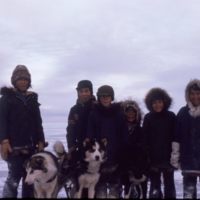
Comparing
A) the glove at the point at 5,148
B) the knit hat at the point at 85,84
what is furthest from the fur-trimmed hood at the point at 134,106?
the glove at the point at 5,148

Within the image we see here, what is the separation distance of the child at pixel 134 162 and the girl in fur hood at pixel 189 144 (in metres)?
0.56

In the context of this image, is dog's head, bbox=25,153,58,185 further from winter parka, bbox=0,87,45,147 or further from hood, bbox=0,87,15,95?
hood, bbox=0,87,15,95

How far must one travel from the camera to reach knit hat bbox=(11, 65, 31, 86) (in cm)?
721

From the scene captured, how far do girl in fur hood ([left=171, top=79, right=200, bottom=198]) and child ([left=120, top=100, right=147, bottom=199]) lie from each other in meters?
0.56

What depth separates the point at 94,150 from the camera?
23.4ft

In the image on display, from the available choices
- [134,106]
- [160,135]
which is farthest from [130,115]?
[160,135]

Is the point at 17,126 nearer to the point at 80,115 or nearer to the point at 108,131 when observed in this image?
the point at 80,115

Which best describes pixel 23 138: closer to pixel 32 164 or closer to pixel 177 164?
pixel 32 164

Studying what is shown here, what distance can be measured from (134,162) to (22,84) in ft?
7.40

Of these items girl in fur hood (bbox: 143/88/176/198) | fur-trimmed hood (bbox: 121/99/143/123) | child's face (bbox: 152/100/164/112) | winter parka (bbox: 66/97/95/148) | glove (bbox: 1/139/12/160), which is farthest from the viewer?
fur-trimmed hood (bbox: 121/99/143/123)

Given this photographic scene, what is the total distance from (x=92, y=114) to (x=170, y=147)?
Answer: 142 cm

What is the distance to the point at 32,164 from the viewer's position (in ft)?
22.2

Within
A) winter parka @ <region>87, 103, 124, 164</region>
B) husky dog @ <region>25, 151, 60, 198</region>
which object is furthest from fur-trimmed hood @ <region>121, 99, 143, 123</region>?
husky dog @ <region>25, 151, 60, 198</region>

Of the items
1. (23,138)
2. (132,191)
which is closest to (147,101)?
(132,191)
